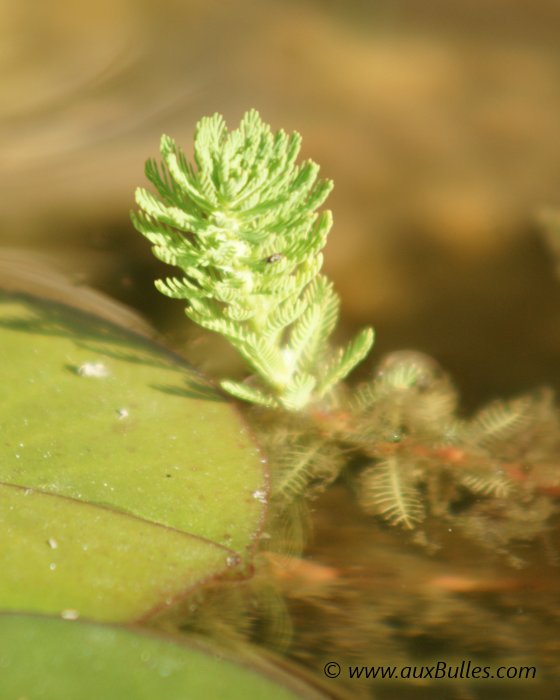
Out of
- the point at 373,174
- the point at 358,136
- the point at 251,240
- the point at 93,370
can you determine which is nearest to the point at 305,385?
the point at 251,240

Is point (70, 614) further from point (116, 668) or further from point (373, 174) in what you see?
point (373, 174)

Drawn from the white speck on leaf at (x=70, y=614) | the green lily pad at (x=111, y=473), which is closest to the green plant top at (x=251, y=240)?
the green lily pad at (x=111, y=473)

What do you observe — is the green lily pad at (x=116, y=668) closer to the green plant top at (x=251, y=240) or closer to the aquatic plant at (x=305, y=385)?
the aquatic plant at (x=305, y=385)

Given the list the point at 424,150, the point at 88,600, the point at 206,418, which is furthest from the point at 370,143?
the point at 88,600

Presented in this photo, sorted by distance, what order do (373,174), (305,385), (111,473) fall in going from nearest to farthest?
(111,473)
(305,385)
(373,174)

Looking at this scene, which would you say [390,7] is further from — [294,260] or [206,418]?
[206,418]

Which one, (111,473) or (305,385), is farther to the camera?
(305,385)

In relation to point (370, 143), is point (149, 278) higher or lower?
lower
